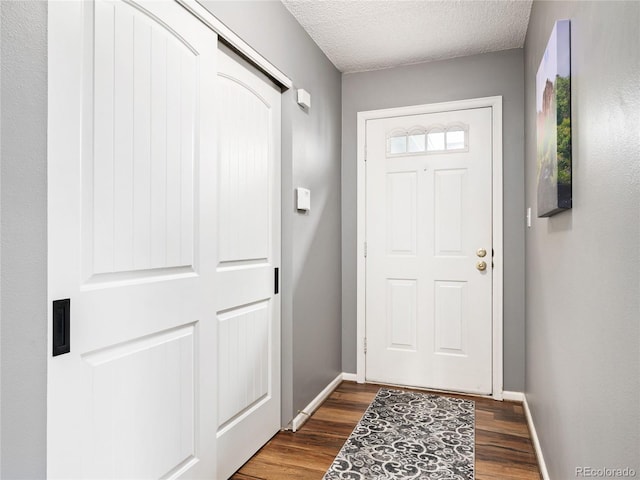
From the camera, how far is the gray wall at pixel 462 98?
2945mm

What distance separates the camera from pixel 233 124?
1.98m

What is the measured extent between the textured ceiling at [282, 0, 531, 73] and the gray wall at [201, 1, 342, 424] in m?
0.13

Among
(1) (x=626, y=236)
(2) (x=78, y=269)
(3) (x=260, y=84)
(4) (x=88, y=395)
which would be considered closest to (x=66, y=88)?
(2) (x=78, y=269)

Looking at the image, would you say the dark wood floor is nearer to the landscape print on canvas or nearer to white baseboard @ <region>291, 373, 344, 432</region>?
white baseboard @ <region>291, 373, 344, 432</region>

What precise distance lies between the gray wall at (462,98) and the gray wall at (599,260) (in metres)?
1.25

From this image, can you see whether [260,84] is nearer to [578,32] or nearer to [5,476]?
[578,32]

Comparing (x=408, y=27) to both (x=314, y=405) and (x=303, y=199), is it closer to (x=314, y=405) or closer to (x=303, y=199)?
(x=303, y=199)

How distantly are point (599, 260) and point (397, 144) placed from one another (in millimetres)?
2319

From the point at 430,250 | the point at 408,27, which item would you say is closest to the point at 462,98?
the point at 408,27

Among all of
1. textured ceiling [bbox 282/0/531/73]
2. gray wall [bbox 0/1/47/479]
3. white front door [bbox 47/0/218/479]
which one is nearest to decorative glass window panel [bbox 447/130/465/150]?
textured ceiling [bbox 282/0/531/73]

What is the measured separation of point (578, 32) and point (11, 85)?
151 cm

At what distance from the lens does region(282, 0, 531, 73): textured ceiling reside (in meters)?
2.40

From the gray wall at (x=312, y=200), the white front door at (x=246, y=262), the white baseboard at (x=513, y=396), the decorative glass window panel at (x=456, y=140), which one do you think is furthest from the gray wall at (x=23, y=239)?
the white baseboard at (x=513, y=396)

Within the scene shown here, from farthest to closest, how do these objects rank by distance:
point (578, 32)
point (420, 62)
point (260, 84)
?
→ point (420, 62) < point (260, 84) < point (578, 32)
